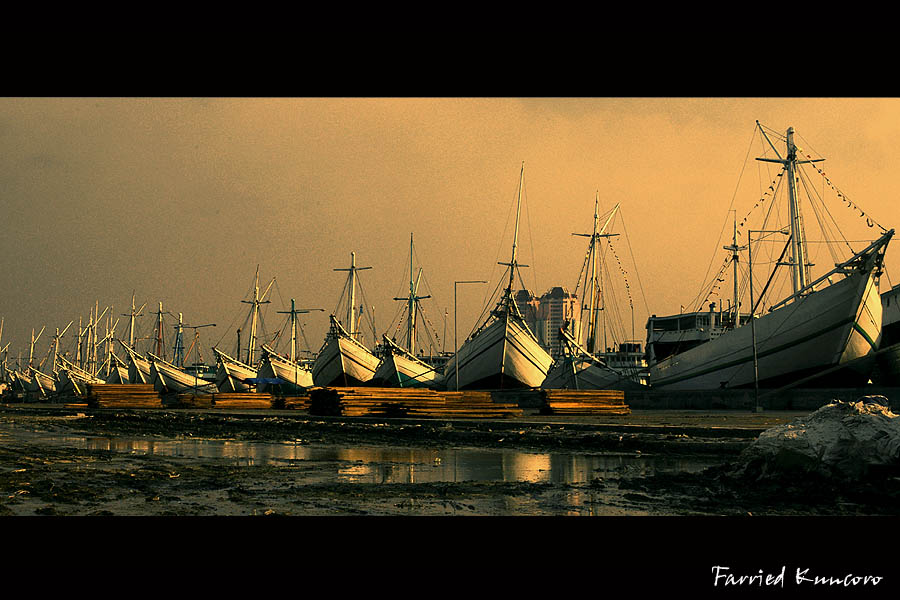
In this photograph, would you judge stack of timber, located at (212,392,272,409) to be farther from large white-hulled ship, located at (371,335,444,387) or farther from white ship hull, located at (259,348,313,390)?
white ship hull, located at (259,348,313,390)

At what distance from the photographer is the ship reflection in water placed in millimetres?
12039

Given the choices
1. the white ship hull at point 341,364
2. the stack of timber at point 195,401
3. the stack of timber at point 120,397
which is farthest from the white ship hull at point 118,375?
the stack of timber at point 120,397

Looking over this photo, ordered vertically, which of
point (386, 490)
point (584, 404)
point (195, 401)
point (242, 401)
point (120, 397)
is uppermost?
point (584, 404)

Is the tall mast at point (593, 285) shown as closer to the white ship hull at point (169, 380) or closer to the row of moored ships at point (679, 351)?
the row of moored ships at point (679, 351)

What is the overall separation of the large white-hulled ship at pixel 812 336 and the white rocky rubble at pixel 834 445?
82.6 feet

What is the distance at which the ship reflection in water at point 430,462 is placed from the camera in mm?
12039

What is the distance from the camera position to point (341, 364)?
241 feet

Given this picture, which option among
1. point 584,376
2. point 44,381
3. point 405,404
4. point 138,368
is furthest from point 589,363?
point 44,381

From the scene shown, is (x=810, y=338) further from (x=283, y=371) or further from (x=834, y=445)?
(x=283, y=371)

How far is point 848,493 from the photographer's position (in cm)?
939

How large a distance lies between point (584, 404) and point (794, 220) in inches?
774

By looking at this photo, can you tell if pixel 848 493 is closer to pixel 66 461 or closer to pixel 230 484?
pixel 230 484
